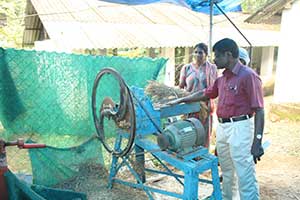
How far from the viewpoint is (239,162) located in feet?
9.14

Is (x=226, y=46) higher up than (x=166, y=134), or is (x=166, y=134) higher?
(x=226, y=46)

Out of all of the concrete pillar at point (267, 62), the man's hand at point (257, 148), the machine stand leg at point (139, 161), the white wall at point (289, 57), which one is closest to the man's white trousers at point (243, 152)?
the man's hand at point (257, 148)

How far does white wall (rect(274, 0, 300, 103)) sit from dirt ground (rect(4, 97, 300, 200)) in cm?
191

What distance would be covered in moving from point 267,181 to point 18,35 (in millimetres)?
12703

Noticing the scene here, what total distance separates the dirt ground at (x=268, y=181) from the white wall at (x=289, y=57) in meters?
1.91

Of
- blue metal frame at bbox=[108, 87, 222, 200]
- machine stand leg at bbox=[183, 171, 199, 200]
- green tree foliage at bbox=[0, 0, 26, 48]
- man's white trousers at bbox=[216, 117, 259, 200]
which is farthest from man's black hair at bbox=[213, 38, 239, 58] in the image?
green tree foliage at bbox=[0, 0, 26, 48]

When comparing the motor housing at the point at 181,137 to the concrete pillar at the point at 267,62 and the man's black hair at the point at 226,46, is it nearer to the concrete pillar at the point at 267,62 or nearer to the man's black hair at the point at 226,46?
the man's black hair at the point at 226,46

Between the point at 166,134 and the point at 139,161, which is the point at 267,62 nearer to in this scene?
the point at 139,161

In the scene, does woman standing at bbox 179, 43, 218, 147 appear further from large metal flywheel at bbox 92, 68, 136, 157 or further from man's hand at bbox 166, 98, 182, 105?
large metal flywheel at bbox 92, 68, 136, 157

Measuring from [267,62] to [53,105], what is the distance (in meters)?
12.5

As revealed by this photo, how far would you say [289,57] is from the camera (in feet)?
26.6

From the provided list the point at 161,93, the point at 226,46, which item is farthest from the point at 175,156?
the point at 226,46

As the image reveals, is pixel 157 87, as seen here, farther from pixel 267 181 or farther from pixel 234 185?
pixel 267 181

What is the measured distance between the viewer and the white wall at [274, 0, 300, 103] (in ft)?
25.9
